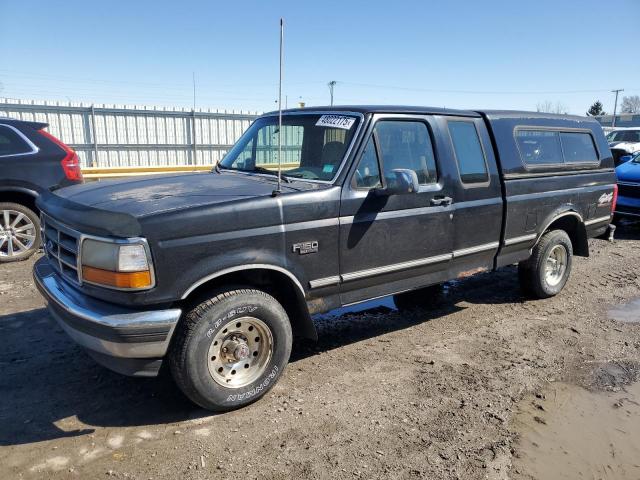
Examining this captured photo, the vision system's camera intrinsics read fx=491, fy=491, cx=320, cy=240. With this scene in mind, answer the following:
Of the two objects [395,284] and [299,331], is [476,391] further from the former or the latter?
[299,331]

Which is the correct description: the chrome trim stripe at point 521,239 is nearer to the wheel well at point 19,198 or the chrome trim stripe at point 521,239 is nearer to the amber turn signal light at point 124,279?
the amber turn signal light at point 124,279

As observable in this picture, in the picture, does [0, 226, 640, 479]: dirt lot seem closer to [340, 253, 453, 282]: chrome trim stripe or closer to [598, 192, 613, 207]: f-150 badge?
[340, 253, 453, 282]: chrome trim stripe

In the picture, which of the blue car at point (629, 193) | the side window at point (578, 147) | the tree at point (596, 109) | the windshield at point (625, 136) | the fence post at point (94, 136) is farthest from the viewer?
the tree at point (596, 109)

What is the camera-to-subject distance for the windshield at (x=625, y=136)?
20.3 m

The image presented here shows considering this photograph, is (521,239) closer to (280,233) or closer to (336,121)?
(336,121)

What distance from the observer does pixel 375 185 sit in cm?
388

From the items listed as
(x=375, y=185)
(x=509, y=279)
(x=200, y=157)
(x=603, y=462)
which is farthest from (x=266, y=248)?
(x=200, y=157)

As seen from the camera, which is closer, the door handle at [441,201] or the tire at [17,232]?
the door handle at [441,201]

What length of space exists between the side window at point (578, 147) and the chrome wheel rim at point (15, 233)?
6962 millimetres

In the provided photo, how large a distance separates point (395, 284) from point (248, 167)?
168 cm

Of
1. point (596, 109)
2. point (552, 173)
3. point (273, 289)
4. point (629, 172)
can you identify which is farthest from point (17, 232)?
point (596, 109)

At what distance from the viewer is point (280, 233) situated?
3344 mm

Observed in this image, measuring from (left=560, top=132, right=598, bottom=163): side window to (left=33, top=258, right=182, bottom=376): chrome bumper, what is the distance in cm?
487

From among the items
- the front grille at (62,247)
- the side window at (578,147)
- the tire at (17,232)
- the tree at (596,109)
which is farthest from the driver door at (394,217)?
the tree at (596,109)
